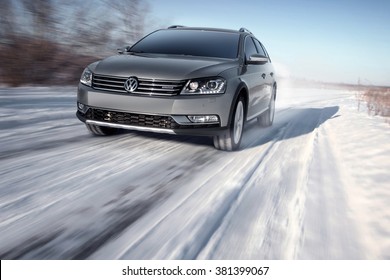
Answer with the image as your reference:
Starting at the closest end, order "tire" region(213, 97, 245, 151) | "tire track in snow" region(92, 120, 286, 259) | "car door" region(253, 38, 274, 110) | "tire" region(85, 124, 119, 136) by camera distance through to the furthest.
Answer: "tire track in snow" region(92, 120, 286, 259) → "tire" region(213, 97, 245, 151) → "tire" region(85, 124, 119, 136) → "car door" region(253, 38, 274, 110)

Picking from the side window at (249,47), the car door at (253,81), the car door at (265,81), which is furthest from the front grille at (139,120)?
the car door at (265,81)

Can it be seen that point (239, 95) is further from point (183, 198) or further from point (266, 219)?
point (266, 219)

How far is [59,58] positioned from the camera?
12.8 metres

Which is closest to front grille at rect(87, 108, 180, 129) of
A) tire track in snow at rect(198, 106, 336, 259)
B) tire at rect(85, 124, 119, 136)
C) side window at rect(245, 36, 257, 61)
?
tire at rect(85, 124, 119, 136)

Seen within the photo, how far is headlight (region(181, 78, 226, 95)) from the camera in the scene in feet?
15.0

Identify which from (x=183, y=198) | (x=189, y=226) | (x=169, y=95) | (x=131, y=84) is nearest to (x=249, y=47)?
(x=169, y=95)

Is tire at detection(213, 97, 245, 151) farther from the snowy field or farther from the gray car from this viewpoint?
the snowy field

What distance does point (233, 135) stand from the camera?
5.11 m

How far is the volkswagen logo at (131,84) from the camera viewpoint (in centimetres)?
458

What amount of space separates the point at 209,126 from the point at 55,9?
9.23 meters

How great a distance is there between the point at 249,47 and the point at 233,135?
2.12 meters

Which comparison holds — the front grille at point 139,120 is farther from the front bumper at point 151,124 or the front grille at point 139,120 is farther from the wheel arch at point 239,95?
the wheel arch at point 239,95
